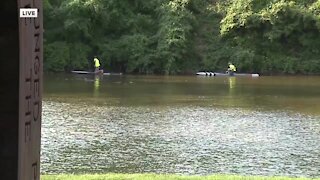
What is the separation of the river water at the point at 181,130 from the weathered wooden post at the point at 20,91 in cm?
782

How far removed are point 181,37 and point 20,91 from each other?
36.7 meters

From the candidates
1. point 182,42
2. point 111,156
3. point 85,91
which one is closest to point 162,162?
point 111,156

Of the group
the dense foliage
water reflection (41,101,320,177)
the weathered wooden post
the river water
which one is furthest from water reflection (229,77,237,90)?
the weathered wooden post

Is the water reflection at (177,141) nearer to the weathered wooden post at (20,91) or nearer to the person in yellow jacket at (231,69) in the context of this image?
the weathered wooden post at (20,91)

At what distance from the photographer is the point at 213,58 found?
39.8m

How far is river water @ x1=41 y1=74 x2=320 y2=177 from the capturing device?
1131 cm

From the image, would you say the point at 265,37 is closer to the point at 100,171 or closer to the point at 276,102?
the point at 276,102

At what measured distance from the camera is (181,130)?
623 inches

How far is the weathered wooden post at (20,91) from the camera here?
243 cm

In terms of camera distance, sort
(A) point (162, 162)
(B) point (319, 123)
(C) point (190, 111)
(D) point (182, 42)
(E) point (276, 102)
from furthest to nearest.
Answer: (D) point (182, 42) < (E) point (276, 102) < (C) point (190, 111) < (B) point (319, 123) < (A) point (162, 162)

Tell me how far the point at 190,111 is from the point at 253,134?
450 cm

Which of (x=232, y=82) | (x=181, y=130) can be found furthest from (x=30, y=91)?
(x=232, y=82)

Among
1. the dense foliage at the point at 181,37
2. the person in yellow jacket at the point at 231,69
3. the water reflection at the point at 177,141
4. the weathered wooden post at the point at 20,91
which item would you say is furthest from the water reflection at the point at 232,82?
the weathered wooden post at the point at 20,91

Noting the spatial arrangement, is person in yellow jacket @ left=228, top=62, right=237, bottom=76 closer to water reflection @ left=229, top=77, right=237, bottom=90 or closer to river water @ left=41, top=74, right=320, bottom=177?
water reflection @ left=229, top=77, right=237, bottom=90
